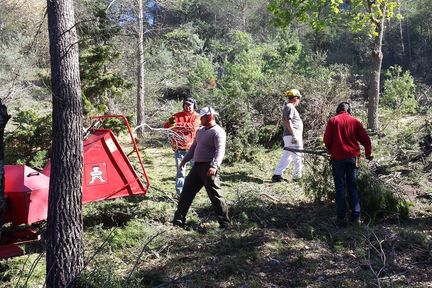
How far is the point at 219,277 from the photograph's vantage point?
483cm

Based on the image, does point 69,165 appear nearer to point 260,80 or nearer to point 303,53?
point 260,80

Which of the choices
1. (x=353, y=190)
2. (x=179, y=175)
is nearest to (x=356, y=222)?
(x=353, y=190)

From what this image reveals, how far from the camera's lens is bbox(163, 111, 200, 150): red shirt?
7.44 m

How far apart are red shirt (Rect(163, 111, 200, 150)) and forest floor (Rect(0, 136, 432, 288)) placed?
0.90m

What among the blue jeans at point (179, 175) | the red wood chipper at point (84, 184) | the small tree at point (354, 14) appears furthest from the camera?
the small tree at point (354, 14)

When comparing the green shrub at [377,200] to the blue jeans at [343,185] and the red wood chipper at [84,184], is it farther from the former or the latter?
the red wood chipper at [84,184]

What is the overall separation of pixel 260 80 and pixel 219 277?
10.4 m

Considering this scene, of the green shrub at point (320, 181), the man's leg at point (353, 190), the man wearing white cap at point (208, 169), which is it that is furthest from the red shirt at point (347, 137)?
the man wearing white cap at point (208, 169)

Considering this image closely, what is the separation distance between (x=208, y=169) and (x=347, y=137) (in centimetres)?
191

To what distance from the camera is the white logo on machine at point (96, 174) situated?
581 centimetres

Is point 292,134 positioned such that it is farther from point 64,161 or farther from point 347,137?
point 64,161

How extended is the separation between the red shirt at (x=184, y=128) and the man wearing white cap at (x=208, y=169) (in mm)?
1194

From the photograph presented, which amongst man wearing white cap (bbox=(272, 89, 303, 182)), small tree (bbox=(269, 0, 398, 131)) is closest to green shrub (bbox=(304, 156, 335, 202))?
man wearing white cap (bbox=(272, 89, 303, 182))

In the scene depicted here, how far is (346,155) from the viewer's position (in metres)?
6.24
